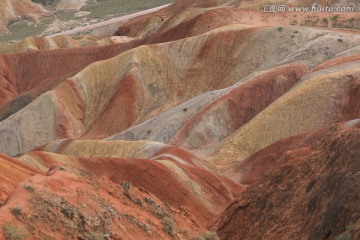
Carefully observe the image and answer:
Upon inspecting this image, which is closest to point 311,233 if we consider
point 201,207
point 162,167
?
point 201,207

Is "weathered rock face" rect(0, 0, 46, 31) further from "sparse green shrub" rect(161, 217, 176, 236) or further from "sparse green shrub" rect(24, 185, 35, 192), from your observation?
"sparse green shrub" rect(24, 185, 35, 192)

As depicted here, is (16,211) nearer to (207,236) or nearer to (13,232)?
(13,232)

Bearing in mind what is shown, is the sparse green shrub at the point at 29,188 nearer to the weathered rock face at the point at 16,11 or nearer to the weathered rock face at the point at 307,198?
the weathered rock face at the point at 307,198

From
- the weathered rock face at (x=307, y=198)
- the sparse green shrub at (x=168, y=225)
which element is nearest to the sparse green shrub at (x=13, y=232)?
the sparse green shrub at (x=168, y=225)

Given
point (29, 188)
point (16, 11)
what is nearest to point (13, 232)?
point (29, 188)

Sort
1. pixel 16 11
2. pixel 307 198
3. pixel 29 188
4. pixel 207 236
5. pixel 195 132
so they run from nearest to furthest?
pixel 29 188 → pixel 307 198 → pixel 207 236 → pixel 195 132 → pixel 16 11
